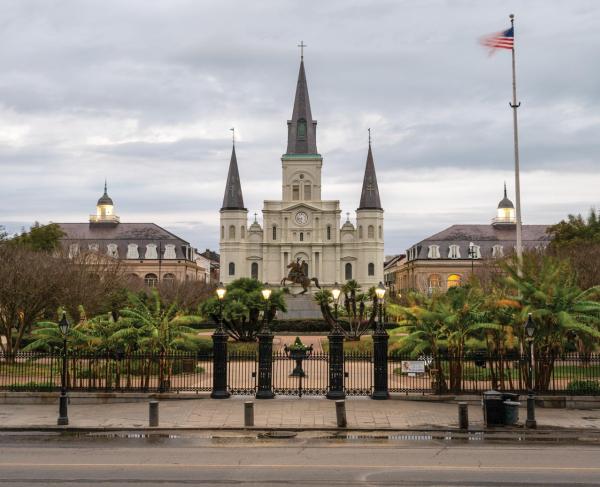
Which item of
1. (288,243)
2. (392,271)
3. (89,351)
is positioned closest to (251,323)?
(89,351)

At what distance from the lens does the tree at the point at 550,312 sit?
22.5m

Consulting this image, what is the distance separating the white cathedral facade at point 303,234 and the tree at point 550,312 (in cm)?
8739

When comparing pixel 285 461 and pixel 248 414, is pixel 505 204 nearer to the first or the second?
pixel 248 414

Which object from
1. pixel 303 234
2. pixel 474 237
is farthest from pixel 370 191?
pixel 474 237

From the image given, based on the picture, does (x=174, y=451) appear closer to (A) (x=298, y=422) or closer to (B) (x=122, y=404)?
(A) (x=298, y=422)

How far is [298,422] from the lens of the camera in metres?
19.7

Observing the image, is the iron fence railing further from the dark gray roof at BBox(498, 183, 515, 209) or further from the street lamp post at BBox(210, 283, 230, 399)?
the dark gray roof at BBox(498, 183, 515, 209)

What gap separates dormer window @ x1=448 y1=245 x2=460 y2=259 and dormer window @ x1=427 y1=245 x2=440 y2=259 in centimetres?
179

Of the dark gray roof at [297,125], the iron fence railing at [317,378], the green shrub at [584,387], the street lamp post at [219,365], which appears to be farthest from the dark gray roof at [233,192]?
the green shrub at [584,387]

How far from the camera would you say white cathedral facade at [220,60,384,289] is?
112 meters

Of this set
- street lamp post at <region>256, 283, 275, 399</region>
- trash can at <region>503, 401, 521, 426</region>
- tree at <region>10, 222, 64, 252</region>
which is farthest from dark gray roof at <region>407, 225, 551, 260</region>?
trash can at <region>503, 401, 521, 426</region>

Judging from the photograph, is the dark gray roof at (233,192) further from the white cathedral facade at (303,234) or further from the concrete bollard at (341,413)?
the concrete bollard at (341,413)

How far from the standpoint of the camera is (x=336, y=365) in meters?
23.1

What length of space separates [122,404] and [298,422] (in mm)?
6269
